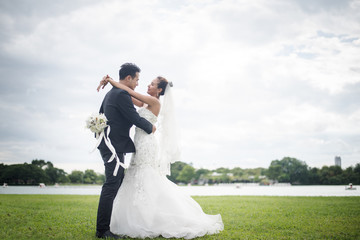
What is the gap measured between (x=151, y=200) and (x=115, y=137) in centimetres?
138

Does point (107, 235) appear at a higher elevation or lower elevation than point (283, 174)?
higher

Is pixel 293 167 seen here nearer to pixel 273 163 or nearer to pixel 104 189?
pixel 273 163

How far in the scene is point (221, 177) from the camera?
508ft

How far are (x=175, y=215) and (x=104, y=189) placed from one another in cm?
142

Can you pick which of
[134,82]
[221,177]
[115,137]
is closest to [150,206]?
[115,137]

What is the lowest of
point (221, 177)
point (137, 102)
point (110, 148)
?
point (221, 177)

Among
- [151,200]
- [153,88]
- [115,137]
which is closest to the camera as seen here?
[115,137]

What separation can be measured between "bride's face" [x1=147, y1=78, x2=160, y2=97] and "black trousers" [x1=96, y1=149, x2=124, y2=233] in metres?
1.67

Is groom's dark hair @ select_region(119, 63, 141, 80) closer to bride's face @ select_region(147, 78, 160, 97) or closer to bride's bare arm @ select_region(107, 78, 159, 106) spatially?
bride's bare arm @ select_region(107, 78, 159, 106)

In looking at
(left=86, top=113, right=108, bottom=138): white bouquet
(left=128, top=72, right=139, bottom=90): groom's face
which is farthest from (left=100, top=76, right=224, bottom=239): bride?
(left=86, top=113, right=108, bottom=138): white bouquet

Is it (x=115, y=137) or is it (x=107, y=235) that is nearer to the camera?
(x=107, y=235)

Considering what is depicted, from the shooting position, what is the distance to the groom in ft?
16.5

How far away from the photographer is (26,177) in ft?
205

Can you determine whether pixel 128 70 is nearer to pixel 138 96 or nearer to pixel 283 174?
pixel 138 96
